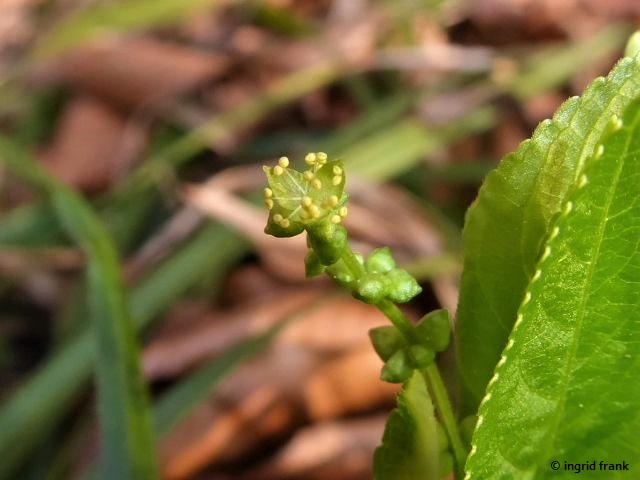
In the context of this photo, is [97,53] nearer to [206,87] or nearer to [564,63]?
[206,87]

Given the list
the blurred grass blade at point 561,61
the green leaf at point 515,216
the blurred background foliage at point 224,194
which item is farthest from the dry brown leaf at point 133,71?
the green leaf at point 515,216

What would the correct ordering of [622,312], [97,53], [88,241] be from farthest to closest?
1. [97,53]
2. [88,241]
3. [622,312]

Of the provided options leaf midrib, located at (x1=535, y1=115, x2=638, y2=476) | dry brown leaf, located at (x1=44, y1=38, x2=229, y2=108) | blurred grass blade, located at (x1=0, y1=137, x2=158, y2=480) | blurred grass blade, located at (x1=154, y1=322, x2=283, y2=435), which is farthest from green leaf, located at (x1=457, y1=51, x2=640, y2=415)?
dry brown leaf, located at (x1=44, y1=38, x2=229, y2=108)

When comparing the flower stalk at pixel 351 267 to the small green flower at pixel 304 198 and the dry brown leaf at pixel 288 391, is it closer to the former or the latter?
the small green flower at pixel 304 198

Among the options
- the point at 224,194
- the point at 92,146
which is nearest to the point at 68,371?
the point at 224,194

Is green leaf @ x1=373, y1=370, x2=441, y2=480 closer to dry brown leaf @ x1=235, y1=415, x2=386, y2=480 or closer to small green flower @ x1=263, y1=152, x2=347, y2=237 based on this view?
small green flower @ x1=263, y1=152, x2=347, y2=237

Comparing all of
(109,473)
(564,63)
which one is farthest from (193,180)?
(109,473)

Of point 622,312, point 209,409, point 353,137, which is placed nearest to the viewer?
point 622,312
